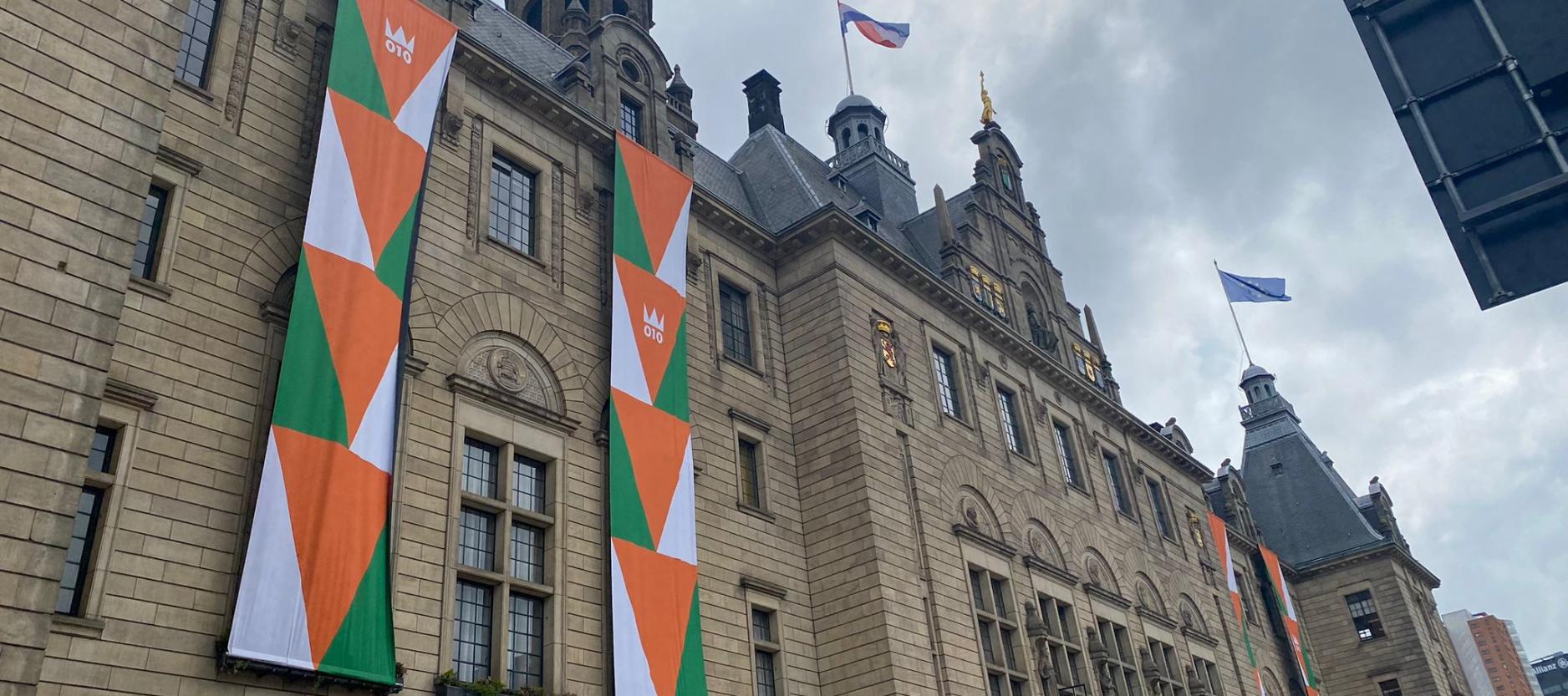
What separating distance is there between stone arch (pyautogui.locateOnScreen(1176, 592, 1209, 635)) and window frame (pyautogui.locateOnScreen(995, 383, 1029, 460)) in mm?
10077

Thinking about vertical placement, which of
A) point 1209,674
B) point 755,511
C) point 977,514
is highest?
point 977,514

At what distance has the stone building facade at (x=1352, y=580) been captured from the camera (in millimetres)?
59031

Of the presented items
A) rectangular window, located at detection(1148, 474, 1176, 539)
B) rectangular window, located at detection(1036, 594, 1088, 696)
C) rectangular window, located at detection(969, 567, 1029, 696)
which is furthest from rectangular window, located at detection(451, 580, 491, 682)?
rectangular window, located at detection(1148, 474, 1176, 539)

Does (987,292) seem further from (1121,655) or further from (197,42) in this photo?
(197,42)

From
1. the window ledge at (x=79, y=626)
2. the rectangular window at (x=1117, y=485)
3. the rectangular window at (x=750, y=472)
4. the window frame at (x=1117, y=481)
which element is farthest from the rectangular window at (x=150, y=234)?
the rectangular window at (x=1117, y=485)

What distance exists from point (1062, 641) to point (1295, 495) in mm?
40331

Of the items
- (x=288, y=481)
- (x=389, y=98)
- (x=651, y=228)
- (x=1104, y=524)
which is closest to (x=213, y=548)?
(x=288, y=481)

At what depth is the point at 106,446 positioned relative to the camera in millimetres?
15977

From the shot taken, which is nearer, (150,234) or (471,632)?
(150,234)

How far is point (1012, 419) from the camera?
3716cm

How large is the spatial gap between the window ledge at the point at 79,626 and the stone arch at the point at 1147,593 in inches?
1231

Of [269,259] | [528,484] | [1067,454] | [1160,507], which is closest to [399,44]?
[269,259]

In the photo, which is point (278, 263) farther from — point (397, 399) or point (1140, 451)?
point (1140, 451)

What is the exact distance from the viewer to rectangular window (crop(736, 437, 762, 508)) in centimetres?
2738
